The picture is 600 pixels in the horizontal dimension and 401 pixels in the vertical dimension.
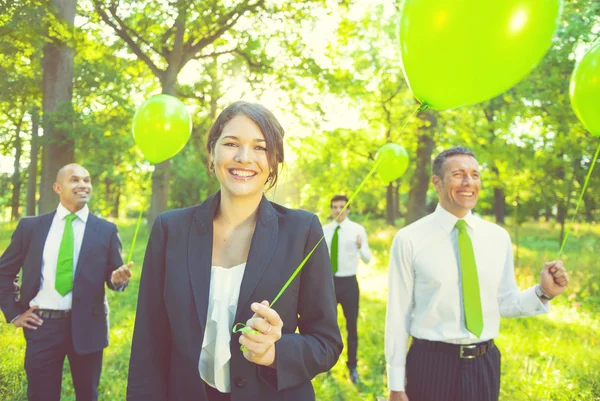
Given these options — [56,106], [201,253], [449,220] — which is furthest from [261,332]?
[56,106]

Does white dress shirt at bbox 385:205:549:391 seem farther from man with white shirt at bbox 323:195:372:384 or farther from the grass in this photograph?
man with white shirt at bbox 323:195:372:384

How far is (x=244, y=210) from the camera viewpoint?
189 cm

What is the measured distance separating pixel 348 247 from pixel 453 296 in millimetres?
3665

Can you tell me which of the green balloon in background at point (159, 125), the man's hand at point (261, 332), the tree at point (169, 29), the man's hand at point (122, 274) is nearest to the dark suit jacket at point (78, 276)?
the man's hand at point (122, 274)

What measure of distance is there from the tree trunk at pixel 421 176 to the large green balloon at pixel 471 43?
1056cm

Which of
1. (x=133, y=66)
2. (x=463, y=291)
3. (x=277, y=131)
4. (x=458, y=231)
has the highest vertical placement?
(x=133, y=66)

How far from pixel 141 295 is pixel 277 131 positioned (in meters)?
0.92

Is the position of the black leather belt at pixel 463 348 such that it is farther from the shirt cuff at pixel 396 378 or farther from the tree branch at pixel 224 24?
the tree branch at pixel 224 24

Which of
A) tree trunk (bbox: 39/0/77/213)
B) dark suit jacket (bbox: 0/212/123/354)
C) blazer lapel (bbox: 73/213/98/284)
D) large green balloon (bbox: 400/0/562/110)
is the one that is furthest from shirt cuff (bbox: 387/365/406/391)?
tree trunk (bbox: 39/0/77/213)

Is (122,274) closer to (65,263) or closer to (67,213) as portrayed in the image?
(65,263)

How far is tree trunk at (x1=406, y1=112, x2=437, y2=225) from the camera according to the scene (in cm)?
1210

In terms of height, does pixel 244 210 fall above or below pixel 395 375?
above

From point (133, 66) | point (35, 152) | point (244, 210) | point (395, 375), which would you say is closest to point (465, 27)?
point (244, 210)

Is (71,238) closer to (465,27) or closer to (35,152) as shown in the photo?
(465,27)
